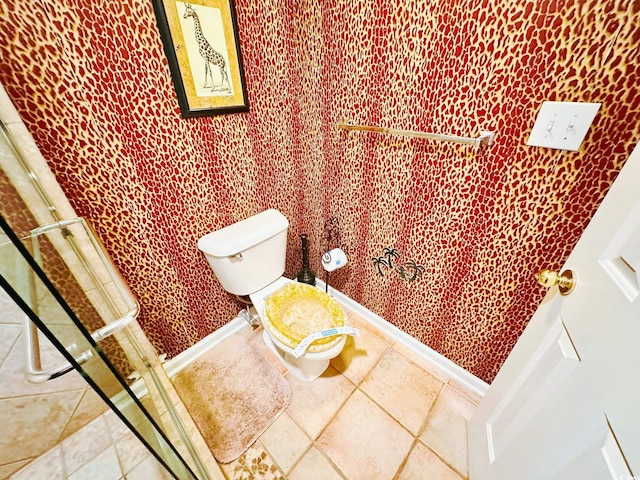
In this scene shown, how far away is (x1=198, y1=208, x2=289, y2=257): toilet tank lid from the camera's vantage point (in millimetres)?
1165

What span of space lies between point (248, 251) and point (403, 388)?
1082 millimetres

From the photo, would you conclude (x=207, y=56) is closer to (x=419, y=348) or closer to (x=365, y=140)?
(x=365, y=140)

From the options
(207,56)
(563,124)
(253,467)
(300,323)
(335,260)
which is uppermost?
(207,56)

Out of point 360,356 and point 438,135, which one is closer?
point 438,135

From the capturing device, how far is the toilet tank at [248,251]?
3.87 feet

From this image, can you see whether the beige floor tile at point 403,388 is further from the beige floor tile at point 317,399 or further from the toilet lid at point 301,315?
the toilet lid at point 301,315

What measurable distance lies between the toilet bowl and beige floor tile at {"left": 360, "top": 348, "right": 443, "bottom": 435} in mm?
289

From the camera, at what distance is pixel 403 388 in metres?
1.33

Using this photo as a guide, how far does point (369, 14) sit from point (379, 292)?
1.32 m

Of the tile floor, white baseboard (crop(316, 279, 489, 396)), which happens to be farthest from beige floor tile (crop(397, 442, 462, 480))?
white baseboard (crop(316, 279, 489, 396))

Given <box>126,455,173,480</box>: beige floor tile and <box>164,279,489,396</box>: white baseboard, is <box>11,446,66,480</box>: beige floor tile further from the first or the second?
<box>164,279,489,396</box>: white baseboard

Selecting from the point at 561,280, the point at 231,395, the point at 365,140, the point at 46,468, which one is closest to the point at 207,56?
the point at 365,140

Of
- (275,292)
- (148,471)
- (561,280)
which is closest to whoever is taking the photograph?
(561,280)

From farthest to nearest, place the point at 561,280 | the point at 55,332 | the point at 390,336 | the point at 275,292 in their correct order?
the point at 390,336 → the point at 275,292 → the point at 561,280 → the point at 55,332
